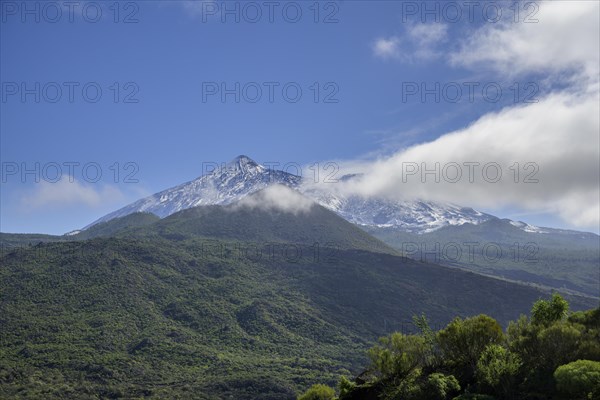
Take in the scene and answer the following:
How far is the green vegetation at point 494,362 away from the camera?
55.0 metres

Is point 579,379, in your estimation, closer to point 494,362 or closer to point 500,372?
point 500,372

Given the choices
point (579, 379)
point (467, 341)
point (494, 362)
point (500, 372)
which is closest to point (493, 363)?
point (494, 362)

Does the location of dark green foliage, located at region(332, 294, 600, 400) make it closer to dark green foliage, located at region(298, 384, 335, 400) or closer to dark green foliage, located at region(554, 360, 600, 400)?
dark green foliage, located at region(554, 360, 600, 400)

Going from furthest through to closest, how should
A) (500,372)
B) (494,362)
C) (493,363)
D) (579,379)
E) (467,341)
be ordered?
(467,341) → (494,362) → (493,363) → (500,372) → (579,379)

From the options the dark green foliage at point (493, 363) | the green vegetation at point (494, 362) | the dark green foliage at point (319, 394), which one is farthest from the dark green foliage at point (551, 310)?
the dark green foliage at point (319, 394)

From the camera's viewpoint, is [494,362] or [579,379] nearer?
[579,379]

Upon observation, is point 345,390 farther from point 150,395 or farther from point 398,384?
point 150,395

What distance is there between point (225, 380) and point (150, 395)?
103 ft

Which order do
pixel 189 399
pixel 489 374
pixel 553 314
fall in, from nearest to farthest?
pixel 489 374, pixel 553 314, pixel 189 399

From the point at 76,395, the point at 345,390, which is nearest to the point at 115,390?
the point at 76,395

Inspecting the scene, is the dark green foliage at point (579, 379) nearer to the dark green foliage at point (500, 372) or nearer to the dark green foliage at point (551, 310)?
the dark green foliage at point (500, 372)

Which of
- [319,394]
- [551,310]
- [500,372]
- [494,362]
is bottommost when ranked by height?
[319,394]

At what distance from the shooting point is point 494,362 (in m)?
59.2

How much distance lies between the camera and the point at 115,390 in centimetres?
17688
